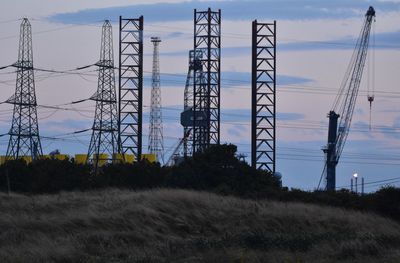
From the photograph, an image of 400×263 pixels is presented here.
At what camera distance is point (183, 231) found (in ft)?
129

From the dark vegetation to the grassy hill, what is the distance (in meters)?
7.12

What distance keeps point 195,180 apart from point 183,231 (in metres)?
23.8

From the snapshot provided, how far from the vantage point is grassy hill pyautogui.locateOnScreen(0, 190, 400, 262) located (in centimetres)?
2684

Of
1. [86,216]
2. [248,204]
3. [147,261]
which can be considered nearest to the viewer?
[147,261]

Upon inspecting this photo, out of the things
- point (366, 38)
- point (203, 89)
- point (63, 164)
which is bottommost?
point (63, 164)

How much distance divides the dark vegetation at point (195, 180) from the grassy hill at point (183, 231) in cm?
712

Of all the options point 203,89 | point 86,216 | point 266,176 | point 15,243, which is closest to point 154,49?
point 203,89

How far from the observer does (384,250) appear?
28.1m

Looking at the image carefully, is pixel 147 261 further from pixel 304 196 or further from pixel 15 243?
pixel 304 196

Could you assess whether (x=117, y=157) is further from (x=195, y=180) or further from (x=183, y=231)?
(x=183, y=231)

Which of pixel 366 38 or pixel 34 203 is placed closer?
pixel 34 203

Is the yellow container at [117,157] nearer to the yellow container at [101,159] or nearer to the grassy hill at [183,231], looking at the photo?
the yellow container at [101,159]

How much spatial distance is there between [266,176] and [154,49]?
39751 mm

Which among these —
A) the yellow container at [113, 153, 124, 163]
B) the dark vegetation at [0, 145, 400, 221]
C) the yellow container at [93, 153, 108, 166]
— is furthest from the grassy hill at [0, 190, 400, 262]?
the yellow container at [93, 153, 108, 166]
